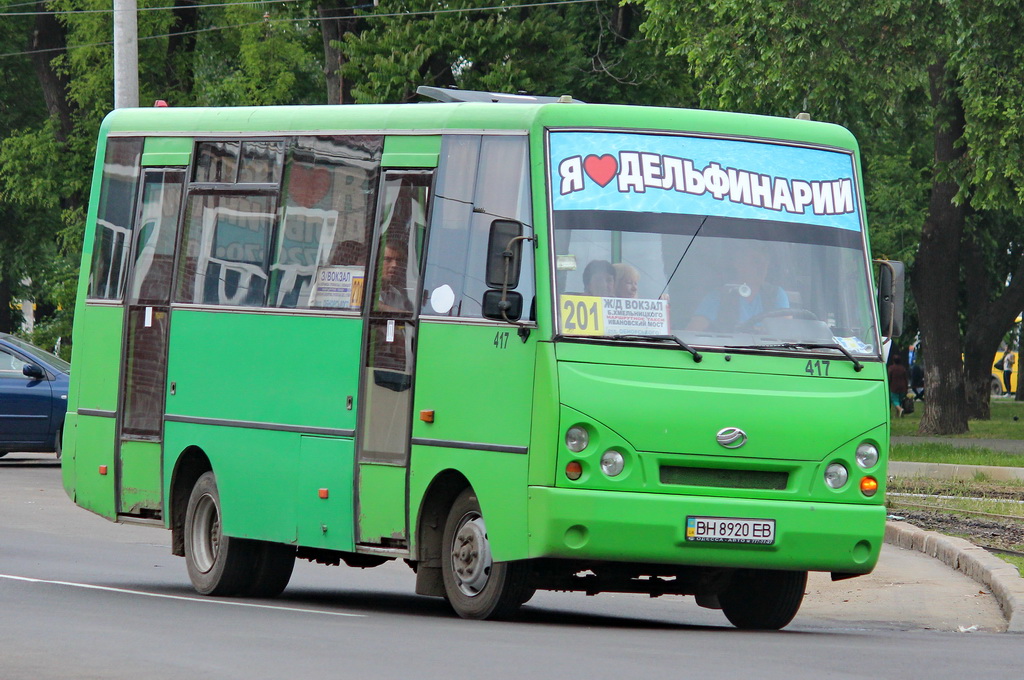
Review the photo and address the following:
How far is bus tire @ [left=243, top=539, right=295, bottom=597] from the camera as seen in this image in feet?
40.9

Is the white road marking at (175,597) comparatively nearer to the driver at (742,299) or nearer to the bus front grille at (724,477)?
the bus front grille at (724,477)

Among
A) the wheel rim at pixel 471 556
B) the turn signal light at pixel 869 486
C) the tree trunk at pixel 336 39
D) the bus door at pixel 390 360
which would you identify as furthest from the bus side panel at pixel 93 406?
the tree trunk at pixel 336 39

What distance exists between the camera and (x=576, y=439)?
32.1ft

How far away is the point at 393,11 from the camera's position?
31828mm

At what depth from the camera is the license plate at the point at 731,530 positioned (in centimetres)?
984

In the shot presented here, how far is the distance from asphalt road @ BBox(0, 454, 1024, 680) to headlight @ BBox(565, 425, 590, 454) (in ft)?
3.13

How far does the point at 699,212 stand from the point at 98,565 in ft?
21.4

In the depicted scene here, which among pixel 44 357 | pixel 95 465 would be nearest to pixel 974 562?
pixel 95 465

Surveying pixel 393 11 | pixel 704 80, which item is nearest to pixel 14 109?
pixel 393 11

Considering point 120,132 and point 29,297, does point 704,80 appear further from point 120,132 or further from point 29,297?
point 29,297

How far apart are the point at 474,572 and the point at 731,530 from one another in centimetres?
146

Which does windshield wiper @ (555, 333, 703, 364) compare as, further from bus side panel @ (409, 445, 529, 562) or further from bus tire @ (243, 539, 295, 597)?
bus tire @ (243, 539, 295, 597)

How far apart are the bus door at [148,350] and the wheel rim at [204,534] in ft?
1.19

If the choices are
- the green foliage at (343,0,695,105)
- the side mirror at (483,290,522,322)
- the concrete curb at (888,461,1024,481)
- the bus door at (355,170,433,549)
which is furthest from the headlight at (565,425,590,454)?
the green foliage at (343,0,695,105)
